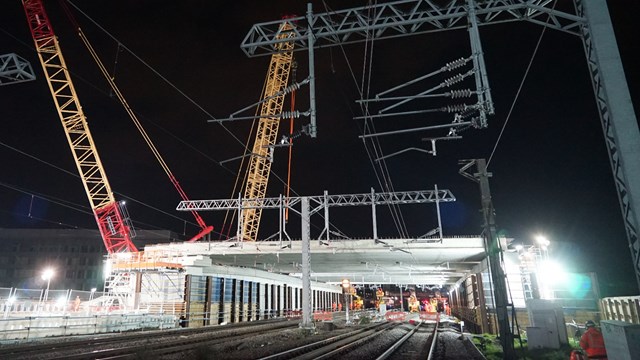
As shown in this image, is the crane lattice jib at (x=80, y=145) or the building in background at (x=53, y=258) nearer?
the crane lattice jib at (x=80, y=145)

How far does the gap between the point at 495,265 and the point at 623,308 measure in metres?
8.43

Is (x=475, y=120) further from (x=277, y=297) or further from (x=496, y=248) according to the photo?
(x=277, y=297)

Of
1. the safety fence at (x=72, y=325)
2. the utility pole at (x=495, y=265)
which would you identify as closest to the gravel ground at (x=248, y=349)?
the utility pole at (x=495, y=265)

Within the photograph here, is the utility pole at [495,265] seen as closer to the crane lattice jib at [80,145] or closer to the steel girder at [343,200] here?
the steel girder at [343,200]

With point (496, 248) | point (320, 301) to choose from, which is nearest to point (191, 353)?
point (496, 248)

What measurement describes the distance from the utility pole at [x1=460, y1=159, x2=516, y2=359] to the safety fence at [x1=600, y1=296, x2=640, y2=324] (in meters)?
6.32

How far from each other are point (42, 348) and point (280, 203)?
21.6 metres

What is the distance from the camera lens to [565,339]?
17.4m

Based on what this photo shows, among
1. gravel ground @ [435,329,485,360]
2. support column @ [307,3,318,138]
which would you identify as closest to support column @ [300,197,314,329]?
gravel ground @ [435,329,485,360]

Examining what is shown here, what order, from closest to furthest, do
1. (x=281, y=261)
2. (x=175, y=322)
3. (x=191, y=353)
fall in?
(x=191, y=353) → (x=175, y=322) → (x=281, y=261)

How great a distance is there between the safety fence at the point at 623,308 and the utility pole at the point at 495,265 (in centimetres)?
632

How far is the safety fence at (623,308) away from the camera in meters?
15.1

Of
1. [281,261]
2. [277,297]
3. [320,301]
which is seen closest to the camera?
[281,261]

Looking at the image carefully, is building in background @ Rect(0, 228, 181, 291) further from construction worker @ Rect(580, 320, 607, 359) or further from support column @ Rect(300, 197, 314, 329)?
construction worker @ Rect(580, 320, 607, 359)
